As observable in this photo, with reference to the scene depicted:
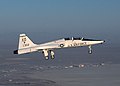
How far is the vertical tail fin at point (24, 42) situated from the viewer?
45.0 m

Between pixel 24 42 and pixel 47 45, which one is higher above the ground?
pixel 24 42

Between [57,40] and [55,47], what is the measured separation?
1311 mm

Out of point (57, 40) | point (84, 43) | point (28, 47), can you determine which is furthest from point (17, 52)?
point (84, 43)

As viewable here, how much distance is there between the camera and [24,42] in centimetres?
4572

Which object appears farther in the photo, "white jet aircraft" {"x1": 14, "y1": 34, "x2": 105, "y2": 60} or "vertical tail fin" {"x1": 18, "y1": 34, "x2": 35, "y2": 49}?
"vertical tail fin" {"x1": 18, "y1": 34, "x2": 35, "y2": 49}

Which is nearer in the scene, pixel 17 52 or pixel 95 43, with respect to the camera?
pixel 17 52

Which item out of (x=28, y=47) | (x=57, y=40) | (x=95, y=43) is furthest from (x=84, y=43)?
(x=28, y=47)

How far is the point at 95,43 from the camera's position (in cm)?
4728

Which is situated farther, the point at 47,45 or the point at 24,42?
the point at 24,42

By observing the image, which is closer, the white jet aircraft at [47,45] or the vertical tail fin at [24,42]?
the white jet aircraft at [47,45]

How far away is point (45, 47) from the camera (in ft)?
147

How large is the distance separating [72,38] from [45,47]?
163 inches

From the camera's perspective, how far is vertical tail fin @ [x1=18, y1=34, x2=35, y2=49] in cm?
4500

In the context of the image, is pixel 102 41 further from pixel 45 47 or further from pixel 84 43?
pixel 45 47
